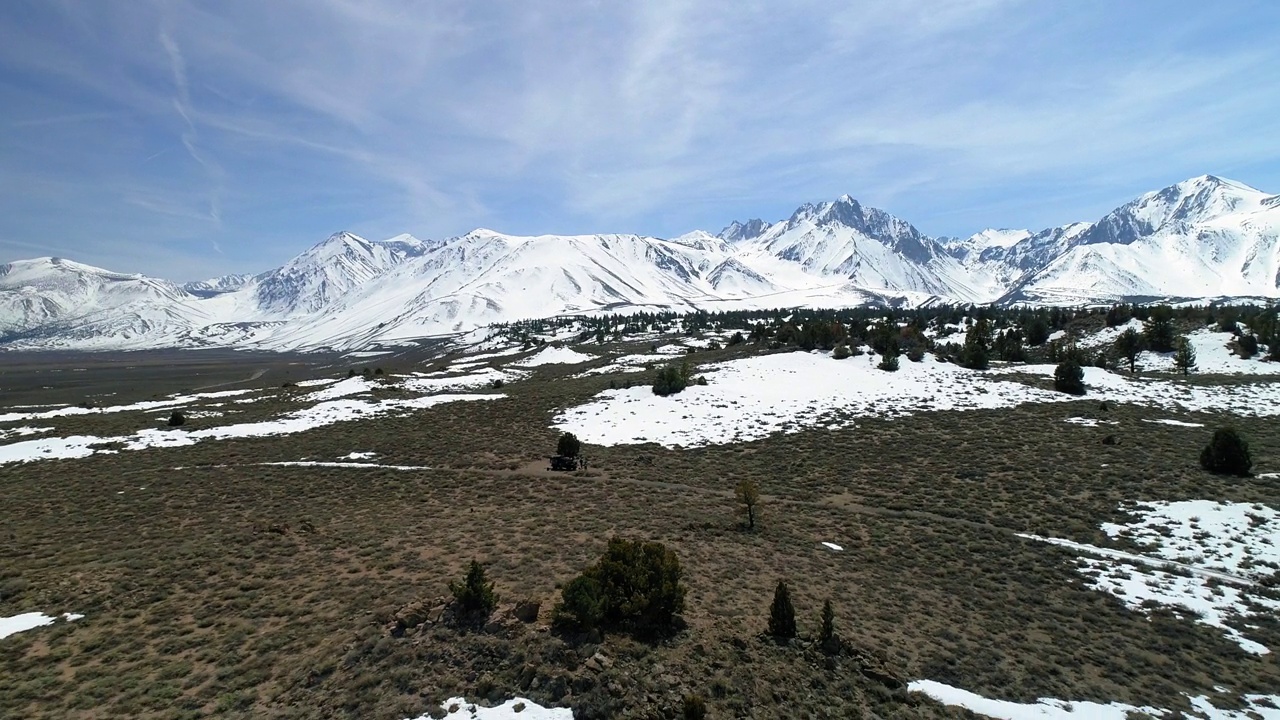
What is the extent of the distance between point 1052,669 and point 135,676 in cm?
1901

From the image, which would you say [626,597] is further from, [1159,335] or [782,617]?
[1159,335]

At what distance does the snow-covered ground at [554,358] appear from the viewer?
95.1 m

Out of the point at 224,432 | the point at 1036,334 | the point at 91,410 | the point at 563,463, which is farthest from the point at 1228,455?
the point at 91,410

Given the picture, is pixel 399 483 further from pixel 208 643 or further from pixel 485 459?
pixel 208 643

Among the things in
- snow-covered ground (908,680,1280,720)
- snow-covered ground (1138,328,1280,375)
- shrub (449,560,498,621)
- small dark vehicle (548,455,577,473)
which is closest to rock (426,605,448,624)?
shrub (449,560,498,621)

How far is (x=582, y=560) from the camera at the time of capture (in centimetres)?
1658

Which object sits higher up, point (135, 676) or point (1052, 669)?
point (135, 676)

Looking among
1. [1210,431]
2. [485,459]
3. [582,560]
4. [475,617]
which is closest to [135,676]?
[475,617]

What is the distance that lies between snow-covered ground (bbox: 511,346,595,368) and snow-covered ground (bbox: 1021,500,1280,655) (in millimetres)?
78623

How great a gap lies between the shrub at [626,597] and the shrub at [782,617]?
82.0 inches

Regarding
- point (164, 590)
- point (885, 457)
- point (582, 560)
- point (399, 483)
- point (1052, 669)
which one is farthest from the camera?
point (885, 457)

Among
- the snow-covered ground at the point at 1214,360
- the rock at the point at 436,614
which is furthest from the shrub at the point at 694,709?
the snow-covered ground at the point at 1214,360

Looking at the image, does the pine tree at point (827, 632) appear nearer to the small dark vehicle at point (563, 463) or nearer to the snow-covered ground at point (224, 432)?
the small dark vehicle at point (563, 463)

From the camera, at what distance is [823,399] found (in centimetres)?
4278
